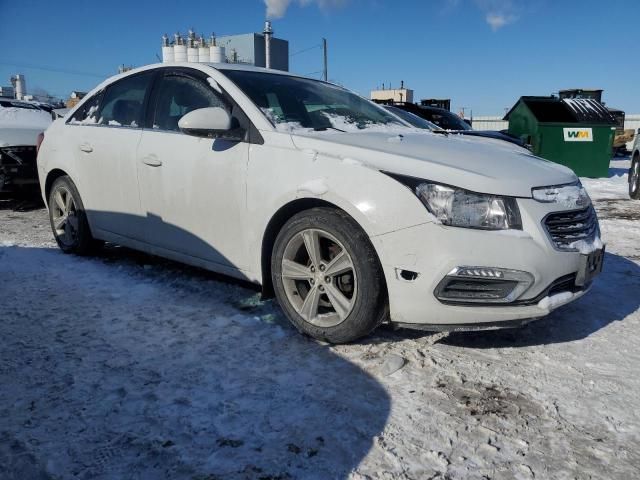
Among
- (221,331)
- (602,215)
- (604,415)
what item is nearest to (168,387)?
(221,331)

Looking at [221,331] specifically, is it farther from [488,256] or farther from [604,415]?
[604,415]

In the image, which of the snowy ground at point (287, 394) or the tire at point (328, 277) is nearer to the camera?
the snowy ground at point (287, 394)

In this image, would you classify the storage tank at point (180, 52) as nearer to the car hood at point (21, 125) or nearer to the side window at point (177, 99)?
the car hood at point (21, 125)

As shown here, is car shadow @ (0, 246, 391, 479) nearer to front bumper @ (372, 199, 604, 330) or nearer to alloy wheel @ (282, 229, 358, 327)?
alloy wheel @ (282, 229, 358, 327)

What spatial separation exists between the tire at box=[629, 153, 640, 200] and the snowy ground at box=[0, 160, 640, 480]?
6.10 m

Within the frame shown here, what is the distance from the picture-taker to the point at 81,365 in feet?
8.08

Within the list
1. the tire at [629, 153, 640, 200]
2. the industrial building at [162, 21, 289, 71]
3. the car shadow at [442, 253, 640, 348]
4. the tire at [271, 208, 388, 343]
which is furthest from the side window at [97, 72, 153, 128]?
the industrial building at [162, 21, 289, 71]

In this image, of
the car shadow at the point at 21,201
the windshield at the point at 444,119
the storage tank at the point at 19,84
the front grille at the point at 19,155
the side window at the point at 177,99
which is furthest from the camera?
the storage tank at the point at 19,84

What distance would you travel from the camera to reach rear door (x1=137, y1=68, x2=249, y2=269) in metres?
3.04

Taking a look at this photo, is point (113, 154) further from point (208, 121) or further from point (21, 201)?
point (21, 201)

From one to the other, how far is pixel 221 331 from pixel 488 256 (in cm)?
151

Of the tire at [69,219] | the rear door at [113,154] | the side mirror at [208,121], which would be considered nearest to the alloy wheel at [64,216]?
the tire at [69,219]

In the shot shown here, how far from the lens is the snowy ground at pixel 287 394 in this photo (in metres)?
1.82

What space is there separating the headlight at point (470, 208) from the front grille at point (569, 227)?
0.21 metres
